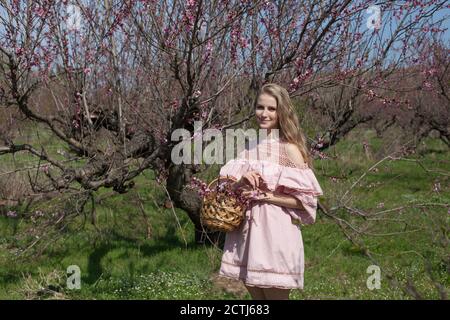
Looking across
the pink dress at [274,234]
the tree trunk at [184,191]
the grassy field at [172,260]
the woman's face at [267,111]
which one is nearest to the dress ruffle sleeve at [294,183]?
the pink dress at [274,234]

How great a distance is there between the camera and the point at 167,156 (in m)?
5.00

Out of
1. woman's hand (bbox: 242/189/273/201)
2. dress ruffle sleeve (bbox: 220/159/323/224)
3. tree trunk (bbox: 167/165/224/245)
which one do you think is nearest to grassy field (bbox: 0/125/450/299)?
tree trunk (bbox: 167/165/224/245)

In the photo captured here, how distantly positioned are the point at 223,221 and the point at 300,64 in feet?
6.67

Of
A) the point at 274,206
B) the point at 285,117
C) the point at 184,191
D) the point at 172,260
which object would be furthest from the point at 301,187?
the point at 172,260

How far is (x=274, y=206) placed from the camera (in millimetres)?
2844

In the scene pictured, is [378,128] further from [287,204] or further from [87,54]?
[287,204]

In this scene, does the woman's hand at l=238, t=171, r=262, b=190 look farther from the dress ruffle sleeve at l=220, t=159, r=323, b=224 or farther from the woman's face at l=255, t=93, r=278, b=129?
the woman's face at l=255, t=93, r=278, b=129

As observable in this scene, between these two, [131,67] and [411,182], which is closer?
[131,67]

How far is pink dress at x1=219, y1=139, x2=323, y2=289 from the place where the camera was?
2.75 metres

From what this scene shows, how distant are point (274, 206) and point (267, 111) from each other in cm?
56

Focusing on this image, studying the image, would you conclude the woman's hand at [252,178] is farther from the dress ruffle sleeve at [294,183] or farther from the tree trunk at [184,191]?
the tree trunk at [184,191]

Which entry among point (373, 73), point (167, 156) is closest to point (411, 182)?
point (373, 73)

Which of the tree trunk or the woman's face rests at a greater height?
the woman's face
